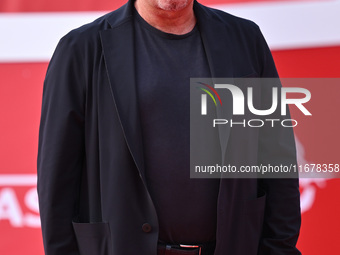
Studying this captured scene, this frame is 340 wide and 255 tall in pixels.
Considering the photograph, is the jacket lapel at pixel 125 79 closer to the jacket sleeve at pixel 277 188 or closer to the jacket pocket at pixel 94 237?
the jacket pocket at pixel 94 237

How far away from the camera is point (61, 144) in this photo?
1.41 meters

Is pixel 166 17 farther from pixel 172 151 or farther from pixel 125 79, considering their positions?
pixel 172 151

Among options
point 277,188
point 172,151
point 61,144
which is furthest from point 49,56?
point 277,188

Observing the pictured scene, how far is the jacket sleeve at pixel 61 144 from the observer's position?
55.4 inches

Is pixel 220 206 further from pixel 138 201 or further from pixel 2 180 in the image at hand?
pixel 2 180

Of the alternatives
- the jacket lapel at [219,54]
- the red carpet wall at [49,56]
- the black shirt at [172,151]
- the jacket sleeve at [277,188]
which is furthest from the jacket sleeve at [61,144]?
the red carpet wall at [49,56]

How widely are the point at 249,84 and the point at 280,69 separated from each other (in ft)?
2.28

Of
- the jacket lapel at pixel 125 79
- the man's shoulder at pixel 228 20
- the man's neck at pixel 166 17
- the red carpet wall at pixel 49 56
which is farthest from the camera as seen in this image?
the red carpet wall at pixel 49 56

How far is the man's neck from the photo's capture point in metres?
1.51

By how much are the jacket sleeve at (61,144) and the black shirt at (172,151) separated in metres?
0.20

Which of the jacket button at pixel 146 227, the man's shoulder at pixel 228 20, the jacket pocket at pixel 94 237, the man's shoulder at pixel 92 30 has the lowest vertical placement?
the jacket pocket at pixel 94 237

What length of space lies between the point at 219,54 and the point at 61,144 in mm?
570

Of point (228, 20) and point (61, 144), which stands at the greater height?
point (228, 20)

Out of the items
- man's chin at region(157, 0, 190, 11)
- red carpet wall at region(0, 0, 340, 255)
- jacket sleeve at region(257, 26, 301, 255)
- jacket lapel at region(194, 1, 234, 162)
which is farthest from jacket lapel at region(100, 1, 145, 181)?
red carpet wall at region(0, 0, 340, 255)
